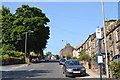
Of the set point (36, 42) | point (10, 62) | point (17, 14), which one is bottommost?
point (10, 62)

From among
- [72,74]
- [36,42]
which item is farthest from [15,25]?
[72,74]

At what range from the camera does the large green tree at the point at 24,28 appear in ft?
154

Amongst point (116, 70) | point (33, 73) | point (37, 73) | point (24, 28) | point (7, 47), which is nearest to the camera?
point (116, 70)

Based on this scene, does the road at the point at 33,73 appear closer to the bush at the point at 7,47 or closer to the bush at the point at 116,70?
the bush at the point at 116,70

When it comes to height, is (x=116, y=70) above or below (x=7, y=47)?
below

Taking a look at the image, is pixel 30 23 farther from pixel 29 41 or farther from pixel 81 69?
pixel 81 69

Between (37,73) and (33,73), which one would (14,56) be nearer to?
(33,73)

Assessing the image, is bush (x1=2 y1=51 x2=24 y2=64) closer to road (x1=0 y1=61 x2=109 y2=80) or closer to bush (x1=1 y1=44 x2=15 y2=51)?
bush (x1=1 y1=44 x2=15 y2=51)

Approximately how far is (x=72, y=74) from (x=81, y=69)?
2.69 feet

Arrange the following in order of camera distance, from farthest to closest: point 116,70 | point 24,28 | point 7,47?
1. point 7,47
2. point 24,28
3. point 116,70

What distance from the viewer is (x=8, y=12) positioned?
51.0 metres

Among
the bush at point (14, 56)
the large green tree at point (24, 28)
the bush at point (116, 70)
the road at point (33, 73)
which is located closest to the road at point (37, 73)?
the road at point (33, 73)

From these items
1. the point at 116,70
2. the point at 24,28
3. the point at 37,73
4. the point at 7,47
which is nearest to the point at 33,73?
the point at 37,73

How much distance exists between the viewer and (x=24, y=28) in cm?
4659
